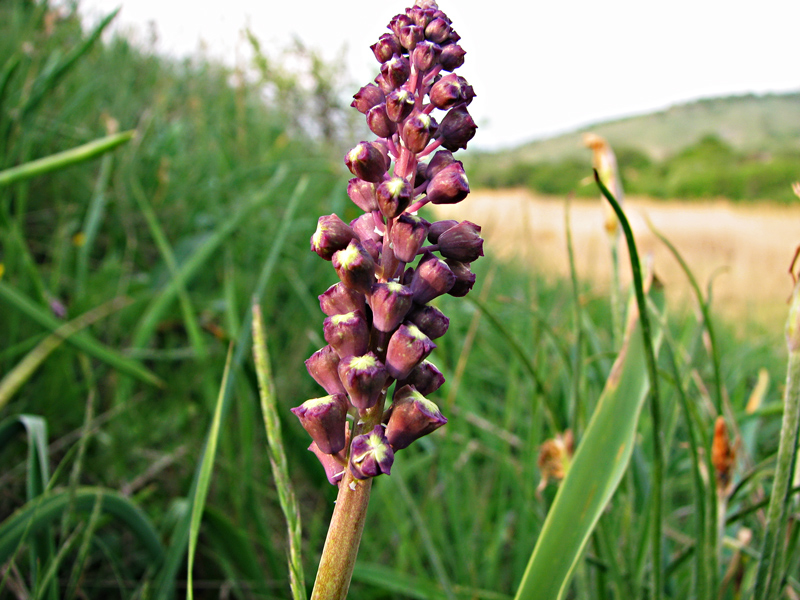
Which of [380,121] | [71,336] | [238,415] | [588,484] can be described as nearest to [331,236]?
[380,121]

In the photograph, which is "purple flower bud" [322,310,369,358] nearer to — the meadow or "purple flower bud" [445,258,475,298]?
"purple flower bud" [445,258,475,298]

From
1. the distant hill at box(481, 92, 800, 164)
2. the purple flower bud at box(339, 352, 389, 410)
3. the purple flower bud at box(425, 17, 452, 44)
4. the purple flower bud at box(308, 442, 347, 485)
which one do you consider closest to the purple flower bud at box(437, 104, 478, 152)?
the purple flower bud at box(425, 17, 452, 44)

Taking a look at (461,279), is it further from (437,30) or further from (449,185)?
(437,30)

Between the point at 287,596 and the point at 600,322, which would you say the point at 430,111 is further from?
the point at 600,322

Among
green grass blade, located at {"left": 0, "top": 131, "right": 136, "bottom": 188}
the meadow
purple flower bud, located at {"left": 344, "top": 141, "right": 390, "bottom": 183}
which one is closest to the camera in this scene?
purple flower bud, located at {"left": 344, "top": 141, "right": 390, "bottom": 183}

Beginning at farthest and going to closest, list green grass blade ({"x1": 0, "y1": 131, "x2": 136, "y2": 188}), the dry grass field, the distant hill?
1. the distant hill
2. the dry grass field
3. green grass blade ({"x1": 0, "y1": 131, "x2": 136, "y2": 188})

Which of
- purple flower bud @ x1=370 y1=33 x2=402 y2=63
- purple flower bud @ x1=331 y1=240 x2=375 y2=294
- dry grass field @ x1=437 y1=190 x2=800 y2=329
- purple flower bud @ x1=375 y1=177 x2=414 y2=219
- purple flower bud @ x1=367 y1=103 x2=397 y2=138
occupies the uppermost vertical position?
purple flower bud @ x1=370 y1=33 x2=402 y2=63

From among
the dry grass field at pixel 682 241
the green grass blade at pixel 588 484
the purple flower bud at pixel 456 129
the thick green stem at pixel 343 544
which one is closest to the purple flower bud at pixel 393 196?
the purple flower bud at pixel 456 129

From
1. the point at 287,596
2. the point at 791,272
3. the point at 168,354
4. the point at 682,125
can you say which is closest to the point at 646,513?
the point at 791,272

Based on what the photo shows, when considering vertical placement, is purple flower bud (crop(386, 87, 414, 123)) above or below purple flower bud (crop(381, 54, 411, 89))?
below
